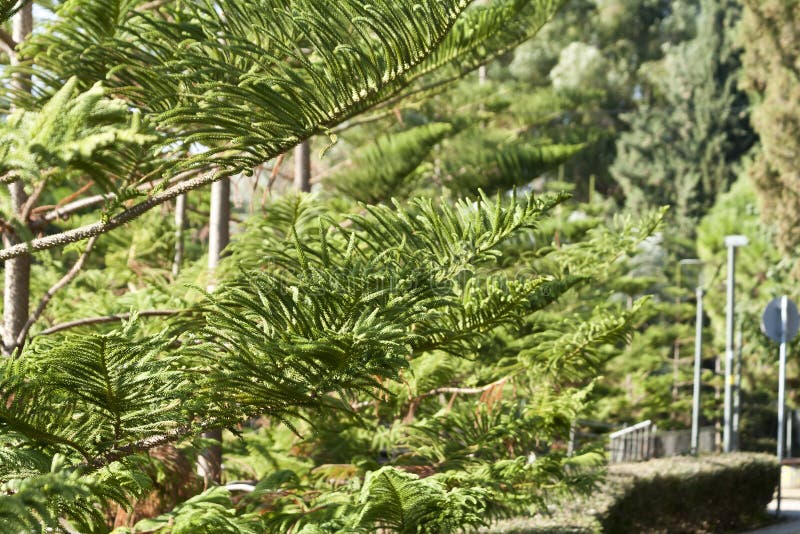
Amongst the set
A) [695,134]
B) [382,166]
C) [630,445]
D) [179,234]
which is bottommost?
[630,445]

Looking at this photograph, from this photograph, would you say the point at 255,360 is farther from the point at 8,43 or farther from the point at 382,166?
the point at 382,166

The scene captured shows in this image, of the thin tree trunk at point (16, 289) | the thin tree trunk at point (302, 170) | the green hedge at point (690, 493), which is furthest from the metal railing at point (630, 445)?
the thin tree trunk at point (16, 289)

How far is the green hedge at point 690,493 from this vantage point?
299 inches

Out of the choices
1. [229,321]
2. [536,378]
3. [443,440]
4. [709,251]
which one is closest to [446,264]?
[229,321]

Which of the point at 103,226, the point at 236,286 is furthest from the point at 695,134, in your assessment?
the point at 103,226

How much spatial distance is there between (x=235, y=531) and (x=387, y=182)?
13.6 feet

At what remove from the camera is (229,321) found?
2668 mm

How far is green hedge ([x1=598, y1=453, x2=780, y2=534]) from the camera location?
24.9 feet

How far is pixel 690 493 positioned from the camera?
8.41 metres

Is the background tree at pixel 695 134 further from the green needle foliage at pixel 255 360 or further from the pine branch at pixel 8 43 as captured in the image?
the green needle foliage at pixel 255 360

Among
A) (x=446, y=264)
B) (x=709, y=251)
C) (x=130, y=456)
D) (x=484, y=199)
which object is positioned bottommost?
(x=130, y=456)

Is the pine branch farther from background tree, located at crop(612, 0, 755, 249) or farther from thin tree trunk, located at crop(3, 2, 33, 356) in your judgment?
background tree, located at crop(612, 0, 755, 249)

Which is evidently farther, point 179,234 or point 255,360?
point 179,234

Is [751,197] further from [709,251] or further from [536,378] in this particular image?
[536,378]
